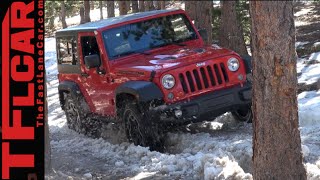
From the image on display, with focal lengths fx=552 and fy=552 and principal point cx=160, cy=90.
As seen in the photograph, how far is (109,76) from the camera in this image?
8.93m

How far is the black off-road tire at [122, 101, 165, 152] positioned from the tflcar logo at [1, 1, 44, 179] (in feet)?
8.45

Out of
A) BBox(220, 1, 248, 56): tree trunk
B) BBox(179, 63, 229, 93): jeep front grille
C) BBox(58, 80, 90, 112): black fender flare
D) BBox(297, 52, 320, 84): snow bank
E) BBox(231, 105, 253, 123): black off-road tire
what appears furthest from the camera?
BBox(220, 1, 248, 56): tree trunk

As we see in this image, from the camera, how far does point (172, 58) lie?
8.35m

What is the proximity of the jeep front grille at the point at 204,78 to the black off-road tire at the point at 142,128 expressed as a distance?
70cm

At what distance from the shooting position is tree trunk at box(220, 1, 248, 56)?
48.6ft

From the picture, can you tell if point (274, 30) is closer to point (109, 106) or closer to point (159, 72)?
point (159, 72)

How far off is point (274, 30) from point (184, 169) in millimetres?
2774

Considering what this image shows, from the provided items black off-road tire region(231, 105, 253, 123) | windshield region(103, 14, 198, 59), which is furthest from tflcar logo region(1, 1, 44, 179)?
black off-road tire region(231, 105, 253, 123)

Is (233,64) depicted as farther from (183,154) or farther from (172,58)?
(183,154)

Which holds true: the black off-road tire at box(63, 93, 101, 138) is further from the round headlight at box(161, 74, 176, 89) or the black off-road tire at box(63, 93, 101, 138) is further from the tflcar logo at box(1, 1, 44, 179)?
the tflcar logo at box(1, 1, 44, 179)

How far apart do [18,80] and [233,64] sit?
370 cm

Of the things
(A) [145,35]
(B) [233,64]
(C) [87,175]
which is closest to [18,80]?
(C) [87,175]

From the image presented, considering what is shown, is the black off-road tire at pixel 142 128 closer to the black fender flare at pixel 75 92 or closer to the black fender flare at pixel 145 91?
the black fender flare at pixel 145 91

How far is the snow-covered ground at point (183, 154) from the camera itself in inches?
262
